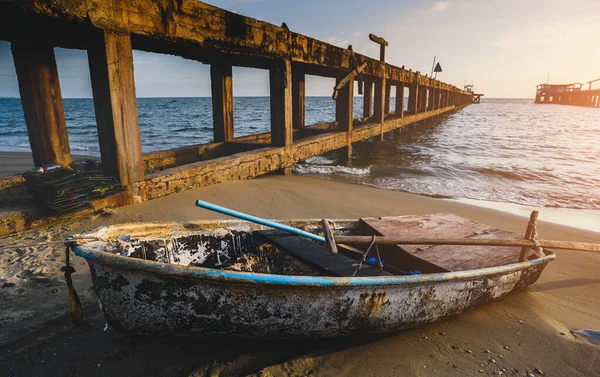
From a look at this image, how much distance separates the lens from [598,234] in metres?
5.50

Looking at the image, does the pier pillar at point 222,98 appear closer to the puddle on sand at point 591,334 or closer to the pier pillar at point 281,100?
the pier pillar at point 281,100

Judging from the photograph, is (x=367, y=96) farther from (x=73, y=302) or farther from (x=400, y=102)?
(x=73, y=302)

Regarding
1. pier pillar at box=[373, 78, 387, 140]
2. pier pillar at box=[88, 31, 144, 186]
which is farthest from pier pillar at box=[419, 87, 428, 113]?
pier pillar at box=[88, 31, 144, 186]

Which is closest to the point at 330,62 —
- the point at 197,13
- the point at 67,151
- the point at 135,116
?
the point at 197,13

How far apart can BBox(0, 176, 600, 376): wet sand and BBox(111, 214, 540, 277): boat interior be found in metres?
0.51

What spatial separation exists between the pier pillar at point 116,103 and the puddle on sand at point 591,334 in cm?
537

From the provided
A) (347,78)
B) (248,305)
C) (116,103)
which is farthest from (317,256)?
(347,78)

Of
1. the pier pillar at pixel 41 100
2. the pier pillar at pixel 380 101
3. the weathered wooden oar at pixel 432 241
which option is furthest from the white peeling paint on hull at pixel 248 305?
the pier pillar at pixel 380 101

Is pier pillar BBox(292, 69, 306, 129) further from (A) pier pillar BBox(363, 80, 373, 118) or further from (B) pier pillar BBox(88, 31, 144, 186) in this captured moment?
(B) pier pillar BBox(88, 31, 144, 186)

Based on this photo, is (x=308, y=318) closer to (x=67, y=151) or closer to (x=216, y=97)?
(x=67, y=151)

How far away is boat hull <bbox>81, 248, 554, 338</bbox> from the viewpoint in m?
2.09

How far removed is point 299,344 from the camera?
102 inches

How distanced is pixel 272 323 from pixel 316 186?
511 cm

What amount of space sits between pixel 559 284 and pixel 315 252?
2.92m
